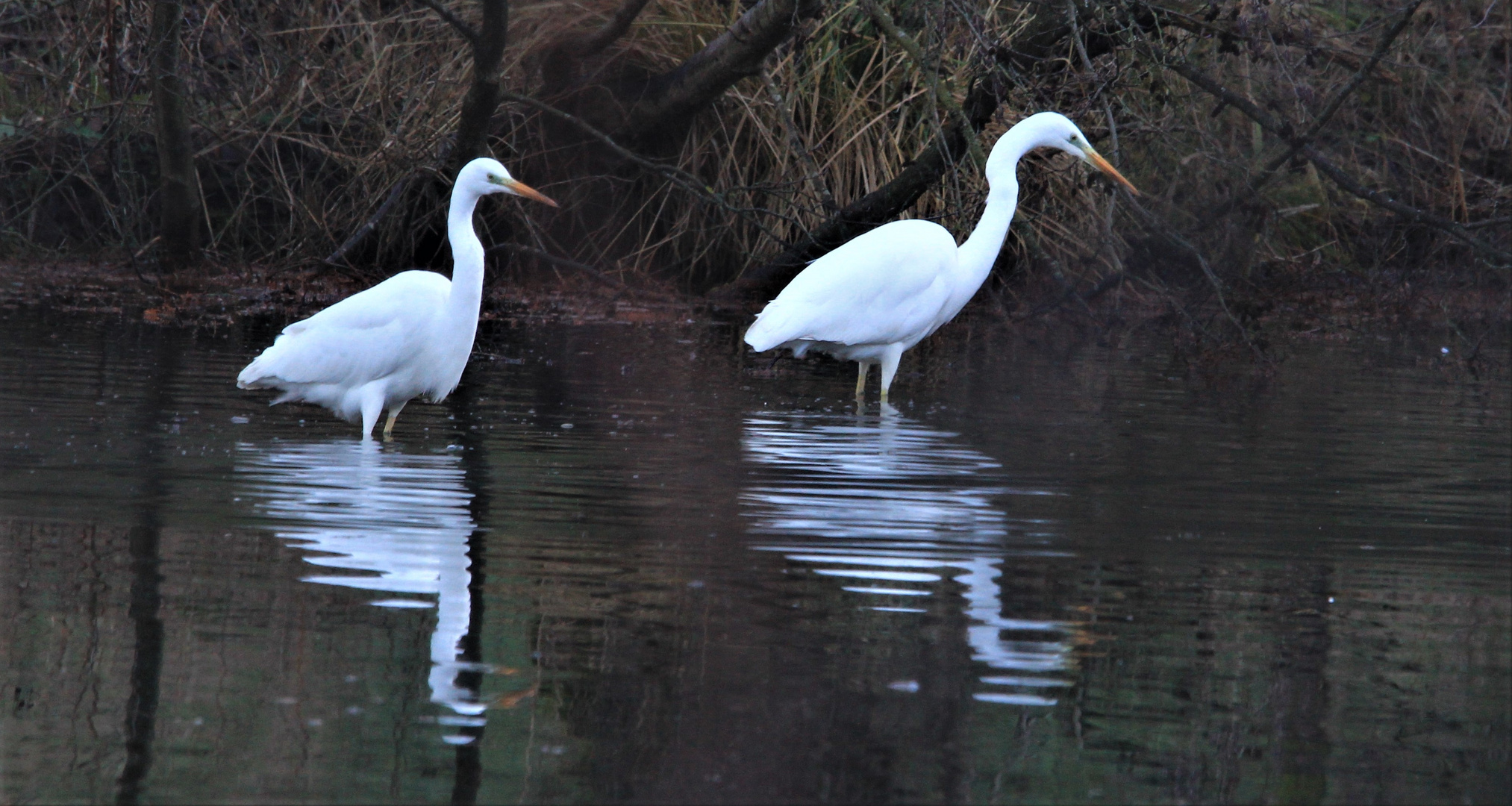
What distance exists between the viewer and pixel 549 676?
3.58m

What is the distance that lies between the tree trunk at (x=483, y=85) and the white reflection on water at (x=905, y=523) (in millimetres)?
4144

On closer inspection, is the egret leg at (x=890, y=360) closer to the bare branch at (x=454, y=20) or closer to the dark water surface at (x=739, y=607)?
the dark water surface at (x=739, y=607)

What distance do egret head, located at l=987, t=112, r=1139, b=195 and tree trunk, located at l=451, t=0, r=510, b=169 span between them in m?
3.47

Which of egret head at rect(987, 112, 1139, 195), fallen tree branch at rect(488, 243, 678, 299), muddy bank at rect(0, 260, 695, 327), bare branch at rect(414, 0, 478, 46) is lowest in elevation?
muddy bank at rect(0, 260, 695, 327)

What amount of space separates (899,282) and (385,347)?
9.10ft

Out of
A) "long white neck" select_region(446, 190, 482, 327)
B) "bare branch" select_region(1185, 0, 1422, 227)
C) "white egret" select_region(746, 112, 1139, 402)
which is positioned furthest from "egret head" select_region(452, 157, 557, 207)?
"bare branch" select_region(1185, 0, 1422, 227)

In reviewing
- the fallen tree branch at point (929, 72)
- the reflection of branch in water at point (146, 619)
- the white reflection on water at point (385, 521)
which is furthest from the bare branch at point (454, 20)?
the reflection of branch in water at point (146, 619)

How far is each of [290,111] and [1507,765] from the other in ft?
38.8

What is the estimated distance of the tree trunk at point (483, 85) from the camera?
10.8m

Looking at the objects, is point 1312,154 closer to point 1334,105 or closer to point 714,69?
point 1334,105

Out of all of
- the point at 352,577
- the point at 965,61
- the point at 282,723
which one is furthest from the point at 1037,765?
the point at 965,61

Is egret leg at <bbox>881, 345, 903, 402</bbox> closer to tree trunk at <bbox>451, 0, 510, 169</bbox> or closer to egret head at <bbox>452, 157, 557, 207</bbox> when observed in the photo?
egret head at <bbox>452, 157, 557, 207</bbox>

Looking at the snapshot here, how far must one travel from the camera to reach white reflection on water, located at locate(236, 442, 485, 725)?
4.06 meters

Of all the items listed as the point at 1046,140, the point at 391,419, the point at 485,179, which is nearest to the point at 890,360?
the point at 1046,140
